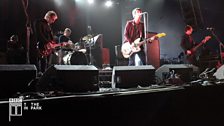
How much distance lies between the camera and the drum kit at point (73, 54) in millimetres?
4703

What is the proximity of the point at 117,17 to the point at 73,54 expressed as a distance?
17.6ft

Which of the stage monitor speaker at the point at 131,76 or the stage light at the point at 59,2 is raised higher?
the stage light at the point at 59,2

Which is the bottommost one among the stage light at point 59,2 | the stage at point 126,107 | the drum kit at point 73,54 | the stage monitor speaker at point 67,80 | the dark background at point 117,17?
the stage at point 126,107

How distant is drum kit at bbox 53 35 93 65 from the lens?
4703mm

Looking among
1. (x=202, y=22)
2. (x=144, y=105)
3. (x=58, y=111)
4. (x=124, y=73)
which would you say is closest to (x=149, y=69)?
(x=124, y=73)

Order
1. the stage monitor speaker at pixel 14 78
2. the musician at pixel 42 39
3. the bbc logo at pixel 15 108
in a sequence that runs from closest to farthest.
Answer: the bbc logo at pixel 15 108 < the stage monitor speaker at pixel 14 78 < the musician at pixel 42 39

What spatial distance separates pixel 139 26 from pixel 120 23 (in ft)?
17.1

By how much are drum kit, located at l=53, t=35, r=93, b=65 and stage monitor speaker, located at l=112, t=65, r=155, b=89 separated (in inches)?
56.9

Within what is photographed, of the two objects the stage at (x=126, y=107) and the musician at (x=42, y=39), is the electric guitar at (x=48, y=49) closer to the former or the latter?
the musician at (x=42, y=39)

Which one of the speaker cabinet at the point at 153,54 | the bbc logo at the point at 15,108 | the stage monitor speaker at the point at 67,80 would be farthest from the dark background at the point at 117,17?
the bbc logo at the point at 15,108

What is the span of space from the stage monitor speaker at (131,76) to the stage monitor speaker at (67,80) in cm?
54

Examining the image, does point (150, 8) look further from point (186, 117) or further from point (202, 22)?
point (186, 117)

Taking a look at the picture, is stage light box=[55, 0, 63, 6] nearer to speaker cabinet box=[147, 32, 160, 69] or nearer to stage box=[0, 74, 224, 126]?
speaker cabinet box=[147, 32, 160, 69]

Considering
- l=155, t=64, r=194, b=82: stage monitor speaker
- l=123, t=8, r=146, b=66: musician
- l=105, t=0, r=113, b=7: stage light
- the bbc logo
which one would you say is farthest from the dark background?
the bbc logo
